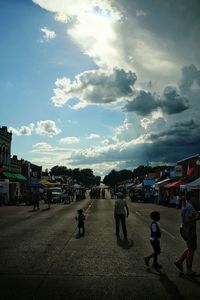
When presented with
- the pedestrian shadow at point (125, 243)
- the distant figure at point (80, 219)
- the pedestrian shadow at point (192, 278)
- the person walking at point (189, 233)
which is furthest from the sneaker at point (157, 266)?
the distant figure at point (80, 219)

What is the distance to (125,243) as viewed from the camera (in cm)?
1515

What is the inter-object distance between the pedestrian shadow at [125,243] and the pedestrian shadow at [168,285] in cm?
398

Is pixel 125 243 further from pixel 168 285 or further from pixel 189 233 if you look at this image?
pixel 168 285

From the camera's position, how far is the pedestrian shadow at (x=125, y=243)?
47.1 ft

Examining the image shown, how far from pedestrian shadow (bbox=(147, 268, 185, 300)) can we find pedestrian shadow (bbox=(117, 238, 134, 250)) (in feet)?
13.0

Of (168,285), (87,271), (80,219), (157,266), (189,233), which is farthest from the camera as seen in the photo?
(80,219)

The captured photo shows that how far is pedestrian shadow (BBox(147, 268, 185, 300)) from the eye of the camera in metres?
7.76

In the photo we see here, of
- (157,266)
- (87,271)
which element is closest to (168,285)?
(157,266)

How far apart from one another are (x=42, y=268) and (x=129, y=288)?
2.73 metres

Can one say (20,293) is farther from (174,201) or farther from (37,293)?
(174,201)

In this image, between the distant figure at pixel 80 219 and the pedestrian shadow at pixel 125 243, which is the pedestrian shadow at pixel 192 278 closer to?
the pedestrian shadow at pixel 125 243

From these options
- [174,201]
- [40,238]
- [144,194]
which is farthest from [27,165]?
[40,238]

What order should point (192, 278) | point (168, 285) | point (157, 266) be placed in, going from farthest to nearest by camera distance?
point (157, 266) < point (192, 278) < point (168, 285)

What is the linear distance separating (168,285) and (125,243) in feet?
21.5
